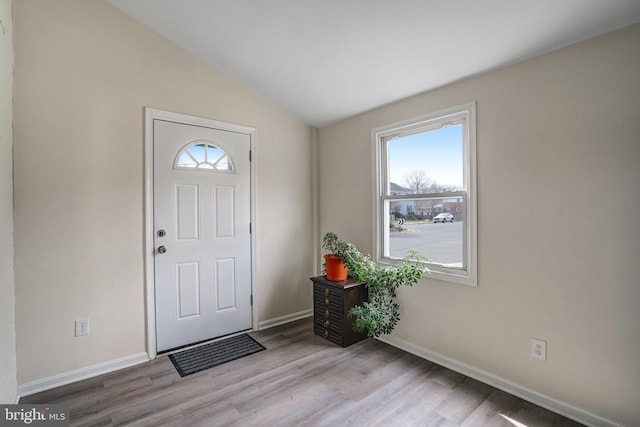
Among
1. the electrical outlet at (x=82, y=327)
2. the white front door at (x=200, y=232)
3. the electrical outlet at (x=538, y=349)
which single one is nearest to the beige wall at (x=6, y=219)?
the electrical outlet at (x=82, y=327)

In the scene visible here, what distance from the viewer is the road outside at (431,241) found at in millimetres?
2469

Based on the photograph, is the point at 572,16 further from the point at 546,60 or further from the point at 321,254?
the point at 321,254

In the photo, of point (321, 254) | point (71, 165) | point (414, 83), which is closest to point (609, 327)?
point (414, 83)

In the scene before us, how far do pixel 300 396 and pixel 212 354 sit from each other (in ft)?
3.23

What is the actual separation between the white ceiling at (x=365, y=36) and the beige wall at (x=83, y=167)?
0.32 meters

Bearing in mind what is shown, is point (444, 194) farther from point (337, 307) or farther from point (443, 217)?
point (337, 307)

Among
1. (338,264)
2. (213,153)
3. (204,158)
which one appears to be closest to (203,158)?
(204,158)

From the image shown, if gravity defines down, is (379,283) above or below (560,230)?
below

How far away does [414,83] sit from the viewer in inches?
98.4

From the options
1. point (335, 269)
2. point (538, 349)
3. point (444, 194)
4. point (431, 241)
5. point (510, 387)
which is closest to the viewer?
point (538, 349)

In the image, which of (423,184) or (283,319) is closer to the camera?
(423,184)

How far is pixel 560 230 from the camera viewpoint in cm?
188

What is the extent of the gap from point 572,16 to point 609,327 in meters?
1.71

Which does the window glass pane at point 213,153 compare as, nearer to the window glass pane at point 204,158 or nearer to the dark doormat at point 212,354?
the window glass pane at point 204,158
